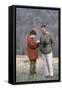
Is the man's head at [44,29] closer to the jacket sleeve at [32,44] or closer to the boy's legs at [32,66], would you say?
the jacket sleeve at [32,44]

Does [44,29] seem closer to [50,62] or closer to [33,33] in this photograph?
[33,33]

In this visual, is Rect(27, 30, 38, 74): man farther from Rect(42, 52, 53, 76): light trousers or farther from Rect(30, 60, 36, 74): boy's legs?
Rect(42, 52, 53, 76): light trousers

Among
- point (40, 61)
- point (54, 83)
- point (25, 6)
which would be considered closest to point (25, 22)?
point (25, 6)

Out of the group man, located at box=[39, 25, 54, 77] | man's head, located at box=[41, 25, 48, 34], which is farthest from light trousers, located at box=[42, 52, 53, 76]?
man's head, located at box=[41, 25, 48, 34]

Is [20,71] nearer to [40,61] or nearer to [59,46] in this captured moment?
[40,61]

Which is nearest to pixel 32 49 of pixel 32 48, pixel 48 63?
pixel 32 48

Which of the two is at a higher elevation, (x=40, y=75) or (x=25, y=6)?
(x=25, y=6)

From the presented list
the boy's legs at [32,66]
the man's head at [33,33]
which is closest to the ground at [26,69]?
the boy's legs at [32,66]

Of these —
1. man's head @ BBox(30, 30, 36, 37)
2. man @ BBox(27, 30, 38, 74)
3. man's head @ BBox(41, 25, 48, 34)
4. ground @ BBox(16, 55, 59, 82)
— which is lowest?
ground @ BBox(16, 55, 59, 82)
